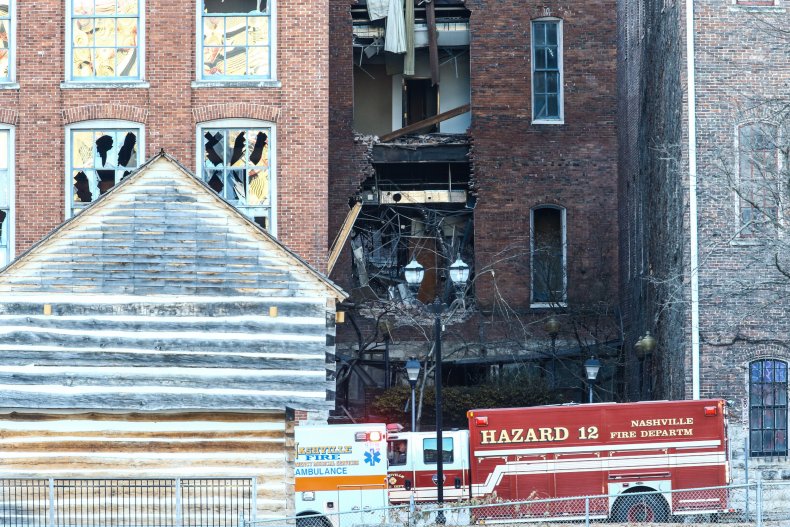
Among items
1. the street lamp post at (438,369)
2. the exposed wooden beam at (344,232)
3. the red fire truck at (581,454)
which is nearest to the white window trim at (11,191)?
the exposed wooden beam at (344,232)

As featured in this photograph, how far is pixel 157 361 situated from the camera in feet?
71.4

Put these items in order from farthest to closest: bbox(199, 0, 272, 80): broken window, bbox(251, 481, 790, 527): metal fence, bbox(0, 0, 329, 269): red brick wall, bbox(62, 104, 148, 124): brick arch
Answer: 1. bbox(199, 0, 272, 80): broken window
2. bbox(62, 104, 148, 124): brick arch
3. bbox(0, 0, 329, 269): red brick wall
4. bbox(251, 481, 790, 527): metal fence

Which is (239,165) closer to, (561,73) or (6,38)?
(6,38)

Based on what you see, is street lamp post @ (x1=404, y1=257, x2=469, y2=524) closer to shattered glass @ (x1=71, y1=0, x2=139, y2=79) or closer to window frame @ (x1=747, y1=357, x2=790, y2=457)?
window frame @ (x1=747, y1=357, x2=790, y2=457)

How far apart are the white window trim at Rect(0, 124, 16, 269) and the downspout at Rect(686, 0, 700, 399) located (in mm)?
14980

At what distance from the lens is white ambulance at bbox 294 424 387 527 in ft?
82.4

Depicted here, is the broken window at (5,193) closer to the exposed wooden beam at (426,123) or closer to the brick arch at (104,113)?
the brick arch at (104,113)

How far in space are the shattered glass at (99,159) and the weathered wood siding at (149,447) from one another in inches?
377

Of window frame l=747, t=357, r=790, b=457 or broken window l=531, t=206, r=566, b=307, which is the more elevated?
broken window l=531, t=206, r=566, b=307

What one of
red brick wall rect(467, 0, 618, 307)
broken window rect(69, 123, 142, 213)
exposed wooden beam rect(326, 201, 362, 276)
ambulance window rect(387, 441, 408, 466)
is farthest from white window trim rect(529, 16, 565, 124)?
ambulance window rect(387, 441, 408, 466)

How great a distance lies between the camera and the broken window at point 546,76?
37656mm

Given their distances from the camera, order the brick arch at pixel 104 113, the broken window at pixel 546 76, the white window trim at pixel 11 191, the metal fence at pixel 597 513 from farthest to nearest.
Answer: the broken window at pixel 546 76
the brick arch at pixel 104 113
the white window trim at pixel 11 191
the metal fence at pixel 597 513

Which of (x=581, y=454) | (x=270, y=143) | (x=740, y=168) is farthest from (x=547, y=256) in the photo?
(x=581, y=454)

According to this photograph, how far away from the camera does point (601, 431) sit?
26.4 meters
